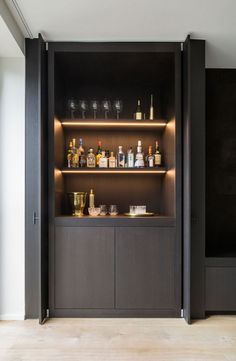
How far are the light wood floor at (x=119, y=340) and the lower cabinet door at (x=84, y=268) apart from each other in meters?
0.19

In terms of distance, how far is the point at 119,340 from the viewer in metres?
2.91

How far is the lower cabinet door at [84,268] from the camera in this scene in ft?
→ 11.2

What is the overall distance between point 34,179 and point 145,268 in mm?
1280

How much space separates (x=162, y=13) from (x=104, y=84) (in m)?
1.31

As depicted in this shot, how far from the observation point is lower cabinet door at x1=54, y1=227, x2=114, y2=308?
3.42 meters

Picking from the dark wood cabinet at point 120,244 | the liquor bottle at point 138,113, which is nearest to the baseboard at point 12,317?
the dark wood cabinet at point 120,244

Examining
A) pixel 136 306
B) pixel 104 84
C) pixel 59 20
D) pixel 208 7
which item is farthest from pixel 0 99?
pixel 136 306

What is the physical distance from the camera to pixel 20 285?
339 cm

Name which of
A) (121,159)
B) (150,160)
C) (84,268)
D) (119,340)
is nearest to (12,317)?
(84,268)

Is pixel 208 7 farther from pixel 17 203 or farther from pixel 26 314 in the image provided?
pixel 26 314

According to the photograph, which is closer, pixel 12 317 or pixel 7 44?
pixel 7 44

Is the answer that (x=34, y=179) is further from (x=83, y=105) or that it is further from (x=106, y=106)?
(x=106, y=106)

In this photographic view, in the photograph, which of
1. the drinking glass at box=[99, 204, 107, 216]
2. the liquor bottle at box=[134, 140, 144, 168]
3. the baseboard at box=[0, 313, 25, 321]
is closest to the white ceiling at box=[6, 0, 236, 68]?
the liquor bottle at box=[134, 140, 144, 168]

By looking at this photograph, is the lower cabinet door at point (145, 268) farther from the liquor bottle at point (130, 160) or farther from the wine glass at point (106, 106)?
the wine glass at point (106, 106)
